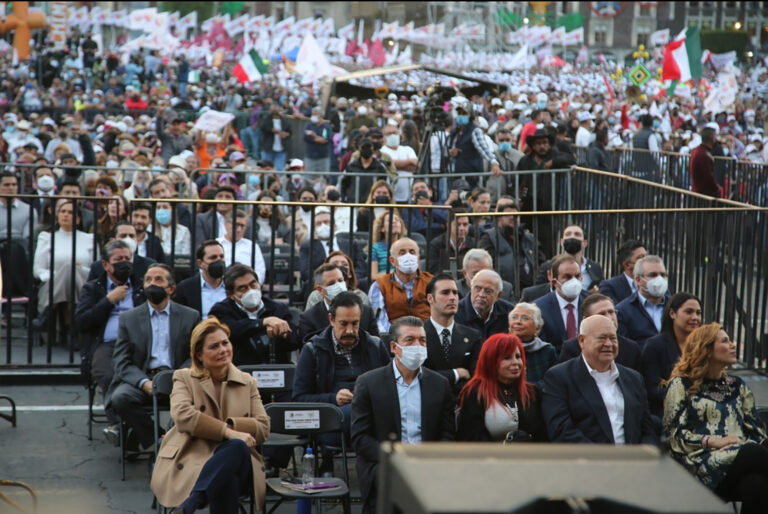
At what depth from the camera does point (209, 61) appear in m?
66.6

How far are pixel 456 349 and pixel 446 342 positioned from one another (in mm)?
85

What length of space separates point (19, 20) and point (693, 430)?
39.3ft

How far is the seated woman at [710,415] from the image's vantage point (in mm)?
6906

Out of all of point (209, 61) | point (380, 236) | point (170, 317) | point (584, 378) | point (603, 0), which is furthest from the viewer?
point (603, 0)

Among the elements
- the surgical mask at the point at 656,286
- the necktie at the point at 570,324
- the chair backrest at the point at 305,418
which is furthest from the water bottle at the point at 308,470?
the surgical mask at the point at 656,286

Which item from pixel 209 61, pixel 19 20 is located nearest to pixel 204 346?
pixel 19 20

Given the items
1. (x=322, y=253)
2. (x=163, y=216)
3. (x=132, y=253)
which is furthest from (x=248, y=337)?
(x=163, y=216)

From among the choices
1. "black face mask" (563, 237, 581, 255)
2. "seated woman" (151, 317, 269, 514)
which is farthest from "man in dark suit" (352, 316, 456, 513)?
"black face mask" (563, 237, 581, 255)

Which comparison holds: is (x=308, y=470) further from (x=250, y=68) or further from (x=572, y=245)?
(x=250, y=68)

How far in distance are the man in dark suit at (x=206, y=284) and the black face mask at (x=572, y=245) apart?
294cm

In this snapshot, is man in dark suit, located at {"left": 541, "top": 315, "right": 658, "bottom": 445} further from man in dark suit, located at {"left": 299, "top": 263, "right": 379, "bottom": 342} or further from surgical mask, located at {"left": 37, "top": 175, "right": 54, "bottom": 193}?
surgical mask, located at {"left": 37, "top": 175, "right": 54, "bottom": 193}

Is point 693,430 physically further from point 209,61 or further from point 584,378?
point 209,61

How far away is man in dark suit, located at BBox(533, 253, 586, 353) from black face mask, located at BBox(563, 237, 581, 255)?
0.98 metres

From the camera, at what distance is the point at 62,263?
36.2ft
